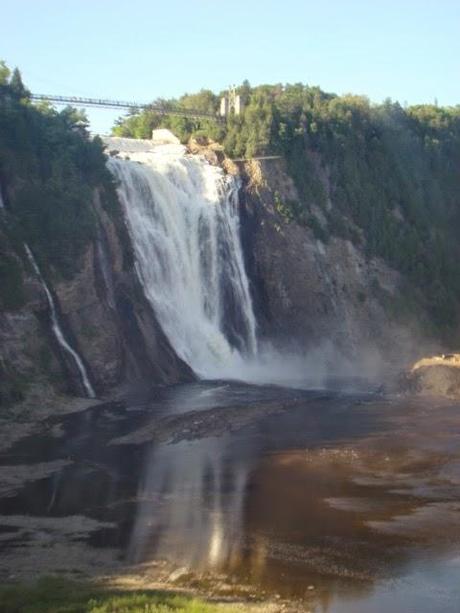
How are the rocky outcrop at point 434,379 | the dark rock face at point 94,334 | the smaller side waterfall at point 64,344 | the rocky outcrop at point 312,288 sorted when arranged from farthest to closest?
the rocky outcrop at point 312,288
the rocky outcrop at point 434,379
the smaller side waterfall at point 64,344
the dark rock face at point 94,334

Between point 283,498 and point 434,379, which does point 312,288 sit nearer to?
point 434,379

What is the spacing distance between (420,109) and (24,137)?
Answer: 1958 inches

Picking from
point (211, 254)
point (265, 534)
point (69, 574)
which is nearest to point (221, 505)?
point (265, 534)

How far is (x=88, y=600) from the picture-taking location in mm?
19781

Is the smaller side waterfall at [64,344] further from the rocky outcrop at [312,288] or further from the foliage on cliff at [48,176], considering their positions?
the rocky outcrop at [312,288]

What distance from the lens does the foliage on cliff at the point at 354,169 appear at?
69875mm

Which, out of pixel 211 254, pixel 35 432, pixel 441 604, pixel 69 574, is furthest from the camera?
pixel 211 254

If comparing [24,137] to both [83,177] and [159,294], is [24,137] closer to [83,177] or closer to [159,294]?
[83,177]

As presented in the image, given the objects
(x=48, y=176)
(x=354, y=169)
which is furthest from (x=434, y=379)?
(x=354, y=169)

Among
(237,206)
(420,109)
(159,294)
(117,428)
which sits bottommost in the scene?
(117,428)

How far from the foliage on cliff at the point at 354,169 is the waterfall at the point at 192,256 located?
6352mm

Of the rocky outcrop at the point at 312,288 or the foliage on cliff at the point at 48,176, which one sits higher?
the foliage on cliff at the point at 48,176

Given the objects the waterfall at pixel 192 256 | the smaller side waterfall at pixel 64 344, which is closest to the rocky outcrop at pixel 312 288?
the waterfall at pixel 192 256

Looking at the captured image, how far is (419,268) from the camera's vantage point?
73688 millimetres
